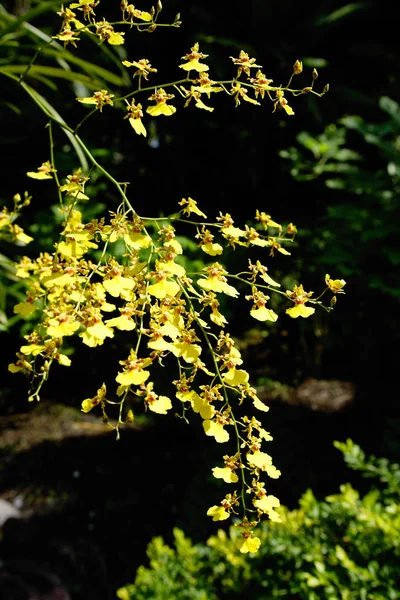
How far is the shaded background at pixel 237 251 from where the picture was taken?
103 inches

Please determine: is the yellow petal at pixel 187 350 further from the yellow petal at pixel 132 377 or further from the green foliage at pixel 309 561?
the green foliage at pixel 309 561

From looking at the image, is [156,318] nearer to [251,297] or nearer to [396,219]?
[251,297]

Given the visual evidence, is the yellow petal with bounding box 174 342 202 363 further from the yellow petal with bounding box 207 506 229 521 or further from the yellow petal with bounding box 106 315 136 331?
the yellow petal with bounding box 207 506 229 521

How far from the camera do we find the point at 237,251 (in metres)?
→ 2.88

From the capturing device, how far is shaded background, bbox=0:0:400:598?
261cm

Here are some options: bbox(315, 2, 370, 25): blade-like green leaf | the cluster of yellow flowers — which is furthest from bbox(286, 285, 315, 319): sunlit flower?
bbox(315, 2, 370, 25): blade-like green leaf

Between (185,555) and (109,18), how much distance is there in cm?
274

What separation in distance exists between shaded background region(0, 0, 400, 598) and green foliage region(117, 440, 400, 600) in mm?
679

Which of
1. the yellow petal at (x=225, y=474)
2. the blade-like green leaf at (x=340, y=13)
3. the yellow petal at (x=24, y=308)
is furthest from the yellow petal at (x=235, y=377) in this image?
the blade-like green leaf at (x=340, y=13)

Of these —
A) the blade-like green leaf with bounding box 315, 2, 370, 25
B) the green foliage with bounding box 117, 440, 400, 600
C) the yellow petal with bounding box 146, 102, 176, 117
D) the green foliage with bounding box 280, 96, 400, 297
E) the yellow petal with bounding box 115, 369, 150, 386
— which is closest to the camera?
the yellow petal with bounding box 115, 369, 150, 386

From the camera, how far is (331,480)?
261cm

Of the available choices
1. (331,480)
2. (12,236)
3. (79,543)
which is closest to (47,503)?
(79,543)

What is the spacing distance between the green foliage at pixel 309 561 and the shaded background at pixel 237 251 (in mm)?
679

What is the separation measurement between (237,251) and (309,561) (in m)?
1.72
